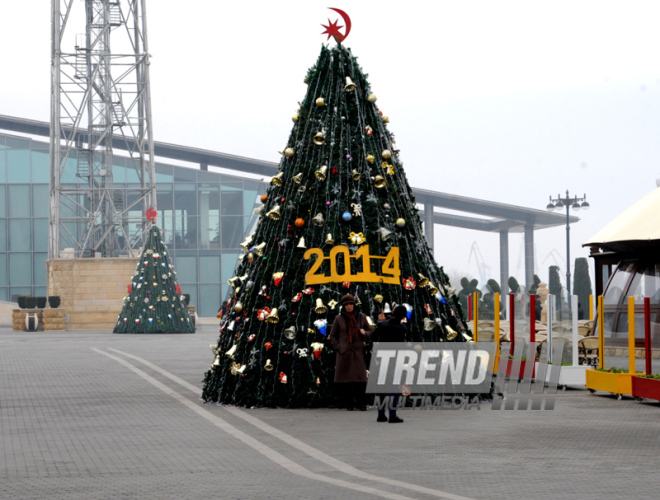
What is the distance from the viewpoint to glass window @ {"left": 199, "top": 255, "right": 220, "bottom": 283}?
70312mm

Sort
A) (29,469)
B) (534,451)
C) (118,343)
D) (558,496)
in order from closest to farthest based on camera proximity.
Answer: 1. (558,496)
2. (29,469)
3. (534,451)
4. (118,343)

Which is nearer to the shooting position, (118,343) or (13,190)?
(118,343)

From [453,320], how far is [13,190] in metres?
56.9

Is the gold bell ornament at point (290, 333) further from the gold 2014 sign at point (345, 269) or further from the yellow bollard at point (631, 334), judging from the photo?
the yellow bollard at point (631, 334)

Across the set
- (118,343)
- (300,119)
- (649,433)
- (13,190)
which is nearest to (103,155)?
(13,190)

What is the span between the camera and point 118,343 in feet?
114

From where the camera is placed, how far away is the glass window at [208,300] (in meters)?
69.8

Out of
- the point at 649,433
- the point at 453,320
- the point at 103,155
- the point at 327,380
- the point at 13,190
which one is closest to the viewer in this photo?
the point at 649,433

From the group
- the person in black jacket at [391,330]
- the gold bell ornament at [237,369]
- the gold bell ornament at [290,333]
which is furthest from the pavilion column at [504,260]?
the person in black jacket at [391,330]

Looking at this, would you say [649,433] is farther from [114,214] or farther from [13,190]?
[13,190]

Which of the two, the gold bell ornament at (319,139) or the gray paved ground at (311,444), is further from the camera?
the gold bell ornament at (319,139)

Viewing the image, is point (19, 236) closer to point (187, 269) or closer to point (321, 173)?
point (187, 269)

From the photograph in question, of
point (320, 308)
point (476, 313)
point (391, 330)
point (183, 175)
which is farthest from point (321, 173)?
point (183, 175)

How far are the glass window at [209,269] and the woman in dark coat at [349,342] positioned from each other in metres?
56.6
